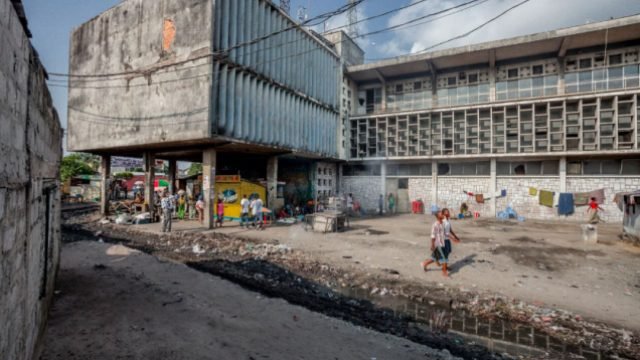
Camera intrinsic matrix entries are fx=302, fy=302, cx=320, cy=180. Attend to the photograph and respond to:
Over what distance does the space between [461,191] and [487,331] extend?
56.8 feet

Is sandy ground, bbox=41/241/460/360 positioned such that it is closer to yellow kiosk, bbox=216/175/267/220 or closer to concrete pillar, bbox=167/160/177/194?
yellow kiosk, bbox=216/175/267/220

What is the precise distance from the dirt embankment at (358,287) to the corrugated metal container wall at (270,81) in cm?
576

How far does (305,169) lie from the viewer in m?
22.5

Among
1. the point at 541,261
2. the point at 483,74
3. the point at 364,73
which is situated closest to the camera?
the point at 541,261

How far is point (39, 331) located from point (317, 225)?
10640 mm

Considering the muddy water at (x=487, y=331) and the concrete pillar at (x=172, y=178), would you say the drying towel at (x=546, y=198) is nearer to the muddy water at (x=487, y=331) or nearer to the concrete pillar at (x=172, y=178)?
the muddy water at (x=487, y=331)

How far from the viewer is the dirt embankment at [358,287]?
16.0ft

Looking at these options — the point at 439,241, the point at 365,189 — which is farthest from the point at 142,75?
the point at 365,189

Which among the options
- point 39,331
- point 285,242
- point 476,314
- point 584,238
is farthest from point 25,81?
point 584,238

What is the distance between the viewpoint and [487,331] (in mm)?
5320

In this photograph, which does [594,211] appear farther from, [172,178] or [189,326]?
[172,178]

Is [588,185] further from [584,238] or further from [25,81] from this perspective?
[25,81]

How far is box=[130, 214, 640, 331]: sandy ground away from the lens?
636cm

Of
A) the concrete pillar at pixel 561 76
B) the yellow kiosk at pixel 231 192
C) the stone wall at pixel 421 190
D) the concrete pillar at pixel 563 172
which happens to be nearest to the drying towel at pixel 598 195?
the concrete pillar at pixel 563 172
